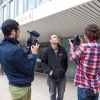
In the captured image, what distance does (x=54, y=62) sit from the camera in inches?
145

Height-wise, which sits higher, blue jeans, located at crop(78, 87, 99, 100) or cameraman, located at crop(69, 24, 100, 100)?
cameraman, located at crop(69, 24, 100, 100)

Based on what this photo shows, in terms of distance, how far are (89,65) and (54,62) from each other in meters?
1.41

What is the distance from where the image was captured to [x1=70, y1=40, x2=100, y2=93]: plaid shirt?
7.70 ft

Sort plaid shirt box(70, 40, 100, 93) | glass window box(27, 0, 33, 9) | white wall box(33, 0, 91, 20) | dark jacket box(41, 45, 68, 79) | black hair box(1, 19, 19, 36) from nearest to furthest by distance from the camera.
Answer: black hair box(1, 19, 19, 36) → plaid shirt box(70, 40, 100, 93) → dark jacket box(41, 45, 68, 79) → white wall box(33, 0, 91, 20) → glass window box(27, 0, 33, 9)

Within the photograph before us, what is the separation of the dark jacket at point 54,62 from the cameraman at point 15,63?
56.6 inches

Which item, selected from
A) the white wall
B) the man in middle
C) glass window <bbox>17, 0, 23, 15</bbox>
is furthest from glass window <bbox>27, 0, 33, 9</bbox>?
the man in middle

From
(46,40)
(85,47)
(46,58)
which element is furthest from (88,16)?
(46,40)

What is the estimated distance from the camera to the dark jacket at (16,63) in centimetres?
203

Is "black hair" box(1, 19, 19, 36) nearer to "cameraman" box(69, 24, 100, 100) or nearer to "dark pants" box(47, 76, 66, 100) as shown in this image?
"cameraman" box(69, 24, 100, 100)

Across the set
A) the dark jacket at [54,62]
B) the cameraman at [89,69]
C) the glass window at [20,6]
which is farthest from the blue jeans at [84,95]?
the glass window at [20,6]

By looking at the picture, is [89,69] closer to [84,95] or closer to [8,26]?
[84,95]

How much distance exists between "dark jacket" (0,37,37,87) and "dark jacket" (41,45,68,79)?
1.45 m

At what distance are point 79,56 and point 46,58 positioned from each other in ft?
4.85

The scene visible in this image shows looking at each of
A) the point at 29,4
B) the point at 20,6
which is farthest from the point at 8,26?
the point at 20,6
